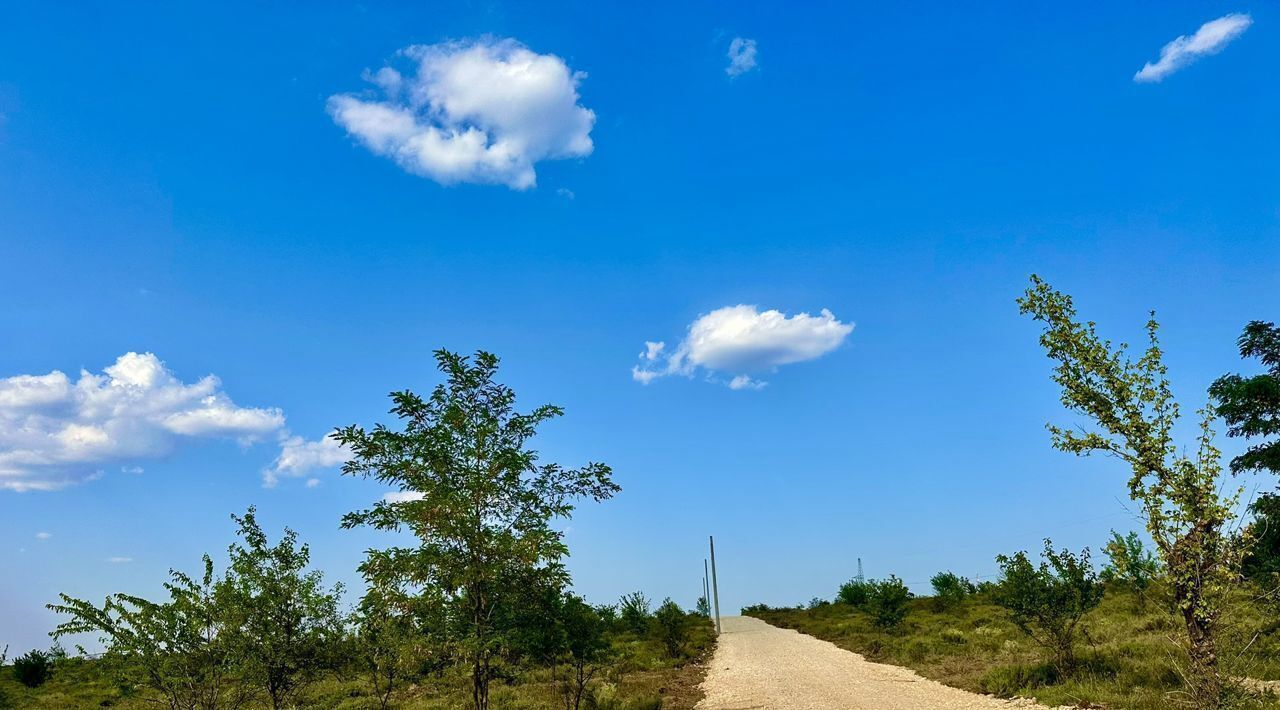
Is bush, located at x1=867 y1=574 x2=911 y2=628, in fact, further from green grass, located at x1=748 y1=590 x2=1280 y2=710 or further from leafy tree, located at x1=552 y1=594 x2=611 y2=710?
leafy tree, located at x1=552 y1=594 x2=611 y2=710

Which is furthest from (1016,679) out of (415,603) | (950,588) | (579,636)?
(950,588)

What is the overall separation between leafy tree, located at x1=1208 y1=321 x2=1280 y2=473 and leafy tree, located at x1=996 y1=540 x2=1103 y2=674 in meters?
8.19

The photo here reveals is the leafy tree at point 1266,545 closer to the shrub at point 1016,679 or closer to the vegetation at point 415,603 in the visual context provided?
the shrub at point 1016,679

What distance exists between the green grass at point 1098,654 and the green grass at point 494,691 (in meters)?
7.14

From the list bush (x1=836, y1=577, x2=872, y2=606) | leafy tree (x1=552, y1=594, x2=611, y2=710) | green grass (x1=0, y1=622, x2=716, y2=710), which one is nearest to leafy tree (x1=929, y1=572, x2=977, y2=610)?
bush (x1=836, y1=577, x2=872, y2=606)

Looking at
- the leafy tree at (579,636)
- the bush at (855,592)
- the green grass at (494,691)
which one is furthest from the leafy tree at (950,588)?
the leafy tree at (579,636)

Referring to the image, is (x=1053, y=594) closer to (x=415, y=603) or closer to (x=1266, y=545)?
(x=1266, y=545)

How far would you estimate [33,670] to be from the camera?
113ft

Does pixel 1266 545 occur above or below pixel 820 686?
above

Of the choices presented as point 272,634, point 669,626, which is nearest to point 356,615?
point 272,634

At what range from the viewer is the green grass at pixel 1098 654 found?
11.2m

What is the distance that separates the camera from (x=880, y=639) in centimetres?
3011

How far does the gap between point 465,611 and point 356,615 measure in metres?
2.15

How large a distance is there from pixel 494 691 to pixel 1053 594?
15230 mm
